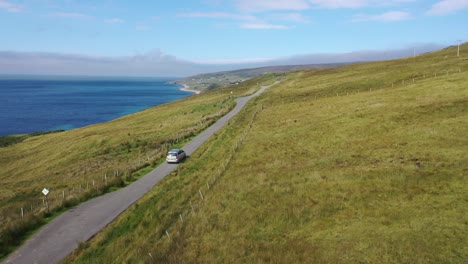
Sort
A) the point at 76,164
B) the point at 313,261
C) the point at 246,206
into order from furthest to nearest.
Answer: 1. the point at 76,164
2. the point at 246,206
3. the point at 313,261

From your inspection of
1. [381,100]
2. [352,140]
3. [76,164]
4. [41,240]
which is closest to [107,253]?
[41,240]

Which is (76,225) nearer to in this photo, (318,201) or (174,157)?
(174,157)

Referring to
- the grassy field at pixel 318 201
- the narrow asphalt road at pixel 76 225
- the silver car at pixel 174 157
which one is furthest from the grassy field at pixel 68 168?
the grassy field at pixel 318 201

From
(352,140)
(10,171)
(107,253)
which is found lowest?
(10,171)

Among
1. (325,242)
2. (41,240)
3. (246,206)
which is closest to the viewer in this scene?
(325,242)

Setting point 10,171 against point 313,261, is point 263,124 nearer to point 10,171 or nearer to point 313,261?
point 313,261

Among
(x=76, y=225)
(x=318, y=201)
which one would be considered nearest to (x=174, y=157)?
(x=76, y=225)

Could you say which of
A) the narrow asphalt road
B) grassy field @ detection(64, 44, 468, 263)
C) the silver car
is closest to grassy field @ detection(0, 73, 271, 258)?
the narrow asphalt road

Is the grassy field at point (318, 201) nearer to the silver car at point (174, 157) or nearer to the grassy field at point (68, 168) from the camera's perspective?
the silver car at point (174, 157)
